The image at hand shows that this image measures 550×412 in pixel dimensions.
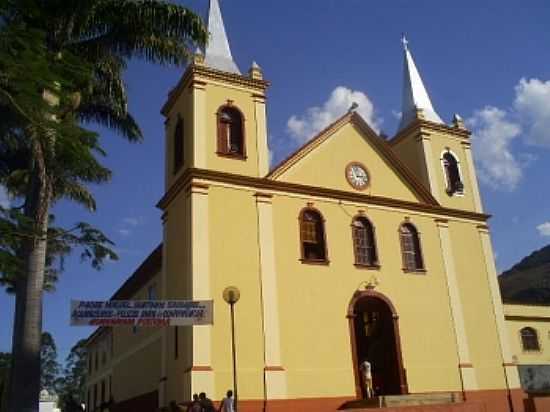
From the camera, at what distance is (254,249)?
20.4 meters

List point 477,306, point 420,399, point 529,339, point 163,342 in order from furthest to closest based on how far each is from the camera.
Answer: point 529,339 → point 477,306 → point 163,342 → point 420,399

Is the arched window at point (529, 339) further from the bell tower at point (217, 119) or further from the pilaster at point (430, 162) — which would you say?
the bell tower at point (217, 119)

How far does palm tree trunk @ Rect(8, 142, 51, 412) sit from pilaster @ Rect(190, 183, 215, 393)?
16.3 ft

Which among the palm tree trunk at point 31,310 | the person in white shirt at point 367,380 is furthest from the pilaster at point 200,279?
the person in white shirt at point 367,380

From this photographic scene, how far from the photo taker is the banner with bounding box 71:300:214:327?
15828mm

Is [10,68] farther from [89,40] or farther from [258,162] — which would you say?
[258,162]

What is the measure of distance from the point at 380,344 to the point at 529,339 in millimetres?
11528

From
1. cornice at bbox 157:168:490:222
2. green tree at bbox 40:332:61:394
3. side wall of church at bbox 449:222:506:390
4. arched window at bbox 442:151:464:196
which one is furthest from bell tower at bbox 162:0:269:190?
green tree at bbox 40:332:61:394

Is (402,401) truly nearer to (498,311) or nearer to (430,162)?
(498,311)

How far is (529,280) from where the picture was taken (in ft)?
215

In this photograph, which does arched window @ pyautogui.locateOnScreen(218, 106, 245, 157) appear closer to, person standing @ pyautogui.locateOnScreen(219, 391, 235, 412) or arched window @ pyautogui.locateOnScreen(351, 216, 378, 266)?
arched window @ pyautogui.locateOnScreen(351, 216, 378, 266)

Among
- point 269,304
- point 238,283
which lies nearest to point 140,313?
point 238,283

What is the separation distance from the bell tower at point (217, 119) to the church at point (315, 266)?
0.05 m

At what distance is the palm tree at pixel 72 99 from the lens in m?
11.8
